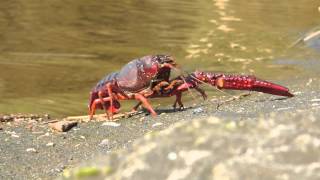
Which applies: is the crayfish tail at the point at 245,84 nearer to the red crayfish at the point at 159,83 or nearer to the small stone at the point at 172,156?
the red crayfish at the point at 159,83

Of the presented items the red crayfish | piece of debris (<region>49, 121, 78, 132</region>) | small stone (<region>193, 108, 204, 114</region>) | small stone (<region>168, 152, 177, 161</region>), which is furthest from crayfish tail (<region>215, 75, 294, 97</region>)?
small stone (<region>168, 152, 177, 161</region>)

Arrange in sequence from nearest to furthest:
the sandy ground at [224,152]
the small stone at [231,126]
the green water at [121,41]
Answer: the sandy ground at [224,152] → the small stone at [231,126] → the green water at [121,41]

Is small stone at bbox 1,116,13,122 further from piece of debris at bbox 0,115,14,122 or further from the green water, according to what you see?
the green water

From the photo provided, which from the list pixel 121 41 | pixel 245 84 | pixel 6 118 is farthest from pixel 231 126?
pixel 121 41

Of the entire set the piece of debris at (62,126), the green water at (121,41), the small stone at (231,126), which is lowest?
the green water at (121,41)

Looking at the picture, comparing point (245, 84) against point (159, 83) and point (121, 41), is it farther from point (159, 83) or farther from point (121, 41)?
point (121, 41)

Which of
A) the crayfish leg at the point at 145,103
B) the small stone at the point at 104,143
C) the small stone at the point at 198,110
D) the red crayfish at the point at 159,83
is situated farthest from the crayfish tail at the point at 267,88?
the small stone at the point at 104,143
